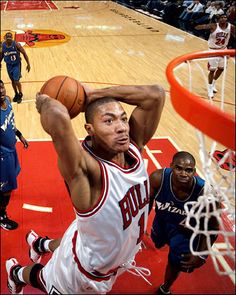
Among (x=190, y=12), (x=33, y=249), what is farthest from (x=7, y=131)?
(x=190, y=12)

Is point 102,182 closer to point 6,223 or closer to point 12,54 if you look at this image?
point 6,223

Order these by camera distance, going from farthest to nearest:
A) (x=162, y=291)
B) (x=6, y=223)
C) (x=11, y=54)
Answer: (x=11, y=54)
(x=6, y=223)
(x=162, y=291)

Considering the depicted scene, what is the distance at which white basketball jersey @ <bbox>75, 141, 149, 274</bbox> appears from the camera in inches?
76.6

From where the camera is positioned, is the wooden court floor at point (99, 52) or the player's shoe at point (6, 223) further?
the wooden court floor at point (99, 52)

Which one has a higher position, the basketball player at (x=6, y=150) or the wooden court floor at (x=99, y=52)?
the basketball player at (x=6, y=150)

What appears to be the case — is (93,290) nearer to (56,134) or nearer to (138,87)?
(56,134)

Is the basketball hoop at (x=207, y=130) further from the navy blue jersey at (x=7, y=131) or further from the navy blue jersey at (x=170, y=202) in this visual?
the navy blue jersey at (x=7, y=131)

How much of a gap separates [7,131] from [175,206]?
5.54 ft

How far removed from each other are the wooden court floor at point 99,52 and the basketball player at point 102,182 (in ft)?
1.46

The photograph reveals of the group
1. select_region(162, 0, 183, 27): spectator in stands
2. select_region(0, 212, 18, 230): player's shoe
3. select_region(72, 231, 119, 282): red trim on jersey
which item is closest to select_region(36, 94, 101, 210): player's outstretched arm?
select_region(72, 231, 119, 282): red trim on jersey

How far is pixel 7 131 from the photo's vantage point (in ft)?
11.0

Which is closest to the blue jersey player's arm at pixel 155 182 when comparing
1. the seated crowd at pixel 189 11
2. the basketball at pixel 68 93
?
the basketball at pixel 68 93

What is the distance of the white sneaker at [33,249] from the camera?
124 inches

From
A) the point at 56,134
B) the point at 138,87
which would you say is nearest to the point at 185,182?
the point at 138,87
